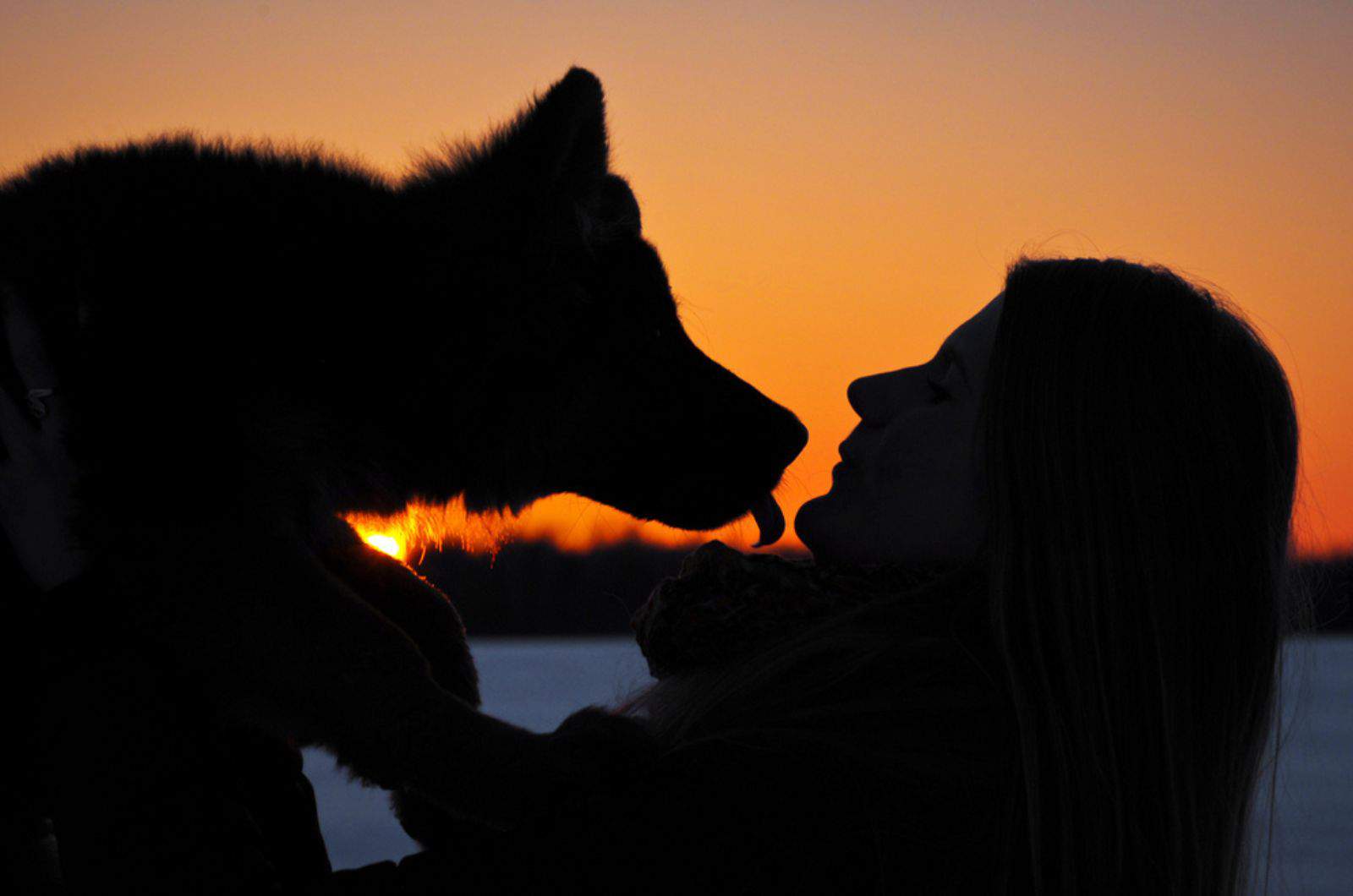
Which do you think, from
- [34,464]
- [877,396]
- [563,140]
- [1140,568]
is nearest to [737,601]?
[877,396]

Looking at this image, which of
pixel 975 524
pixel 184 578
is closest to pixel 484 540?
pixel 184 578

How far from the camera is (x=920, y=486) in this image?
2.31 meters

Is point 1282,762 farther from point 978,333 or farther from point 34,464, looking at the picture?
point 34,464

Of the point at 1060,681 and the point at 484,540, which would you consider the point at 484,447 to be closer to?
the point at 484,540

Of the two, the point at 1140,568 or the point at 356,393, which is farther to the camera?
the point at 356,393

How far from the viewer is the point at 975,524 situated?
2.30m

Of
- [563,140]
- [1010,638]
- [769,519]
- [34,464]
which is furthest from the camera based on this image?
[769,519]

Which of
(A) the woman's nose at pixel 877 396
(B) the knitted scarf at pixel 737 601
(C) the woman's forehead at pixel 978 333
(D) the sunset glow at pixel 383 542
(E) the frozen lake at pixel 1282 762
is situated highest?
(C) the woman's forehead at pixel 978 333

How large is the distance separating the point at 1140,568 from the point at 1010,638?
260mm

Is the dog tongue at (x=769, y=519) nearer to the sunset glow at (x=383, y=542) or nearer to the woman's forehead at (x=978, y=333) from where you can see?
the woman's forehead at (x=978, y=333)

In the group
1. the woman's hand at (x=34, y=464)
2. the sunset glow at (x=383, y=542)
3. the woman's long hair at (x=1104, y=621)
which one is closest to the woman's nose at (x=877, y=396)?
the woman's long hair at (x=1104, y=621)

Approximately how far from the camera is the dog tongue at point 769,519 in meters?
3.03

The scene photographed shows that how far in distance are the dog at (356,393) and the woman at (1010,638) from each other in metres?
0.29

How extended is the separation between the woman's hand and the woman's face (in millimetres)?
1312
